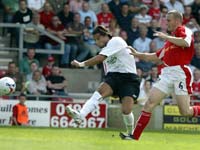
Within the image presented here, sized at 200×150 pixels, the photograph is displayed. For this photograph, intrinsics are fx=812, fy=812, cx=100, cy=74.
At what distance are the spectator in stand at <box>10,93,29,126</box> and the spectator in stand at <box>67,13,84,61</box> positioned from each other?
11.5 feet

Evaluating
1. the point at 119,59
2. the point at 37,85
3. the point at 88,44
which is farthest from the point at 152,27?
the point at 119,59

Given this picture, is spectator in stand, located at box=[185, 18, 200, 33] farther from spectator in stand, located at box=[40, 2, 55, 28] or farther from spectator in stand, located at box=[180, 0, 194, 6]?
spectator in stand, located at box=[40, 2, 55, 28]

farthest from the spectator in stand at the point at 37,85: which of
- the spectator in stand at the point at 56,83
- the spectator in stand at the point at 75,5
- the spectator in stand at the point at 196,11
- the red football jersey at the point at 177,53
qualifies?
the red football jersey at the point at 177,53

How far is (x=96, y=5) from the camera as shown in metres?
26.1

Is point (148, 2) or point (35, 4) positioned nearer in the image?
point (35, 4)

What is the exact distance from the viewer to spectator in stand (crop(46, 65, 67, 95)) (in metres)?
23.7

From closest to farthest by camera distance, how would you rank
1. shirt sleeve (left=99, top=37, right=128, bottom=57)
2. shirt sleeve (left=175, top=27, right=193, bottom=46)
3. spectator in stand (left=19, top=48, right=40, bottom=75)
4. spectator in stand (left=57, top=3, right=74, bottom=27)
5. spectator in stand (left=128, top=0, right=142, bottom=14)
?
shirt sleeve (left=175, top=27, right=193, bottom=46)
shirt sleeve (left=99, top=37, right=128, bottom=57)
spectator in stand (left=19, top=48, right=40, bottom=75)
spectator in stand (left=57, top=3, right=74, bottom=27)
spectator in stand (left=128, top=0, right=142, bottom=14)

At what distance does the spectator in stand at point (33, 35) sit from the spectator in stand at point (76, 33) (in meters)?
0.90

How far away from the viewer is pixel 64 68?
82.1 feet

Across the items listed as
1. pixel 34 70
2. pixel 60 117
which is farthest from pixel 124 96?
pixel 34 70

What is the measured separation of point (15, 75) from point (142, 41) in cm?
440

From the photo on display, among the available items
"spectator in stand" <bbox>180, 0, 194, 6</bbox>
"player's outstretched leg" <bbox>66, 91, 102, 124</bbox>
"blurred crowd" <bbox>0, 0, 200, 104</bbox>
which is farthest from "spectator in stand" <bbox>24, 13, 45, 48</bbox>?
"player's outstretched leg" <bbox>66, 91, 102, 124</bbox>

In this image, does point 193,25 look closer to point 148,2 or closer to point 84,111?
point 148,2

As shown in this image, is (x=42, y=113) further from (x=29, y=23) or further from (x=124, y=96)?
(x=124, y=96)
